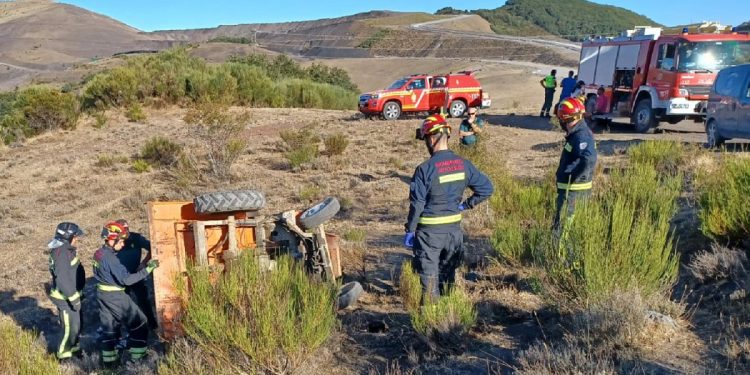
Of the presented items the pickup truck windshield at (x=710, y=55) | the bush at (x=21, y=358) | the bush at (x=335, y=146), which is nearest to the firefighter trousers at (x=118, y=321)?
the bush at (x=21, y=358)

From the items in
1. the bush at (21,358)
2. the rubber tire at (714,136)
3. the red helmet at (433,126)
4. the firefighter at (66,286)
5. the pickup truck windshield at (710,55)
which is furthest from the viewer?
the pickup truck windshield at (710,55)

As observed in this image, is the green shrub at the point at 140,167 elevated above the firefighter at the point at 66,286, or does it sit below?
below

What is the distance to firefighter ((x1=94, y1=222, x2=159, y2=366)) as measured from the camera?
573cm

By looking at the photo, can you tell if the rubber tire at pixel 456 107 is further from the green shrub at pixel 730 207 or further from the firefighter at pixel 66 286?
the firefighter at pixel 66 286

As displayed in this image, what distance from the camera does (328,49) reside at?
8844cm

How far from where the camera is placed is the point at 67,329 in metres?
6.10

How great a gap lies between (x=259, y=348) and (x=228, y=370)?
241mm

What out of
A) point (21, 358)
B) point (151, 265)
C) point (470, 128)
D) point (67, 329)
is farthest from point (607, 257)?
point (470, 128)

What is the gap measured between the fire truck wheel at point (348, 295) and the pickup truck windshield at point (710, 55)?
1319cm

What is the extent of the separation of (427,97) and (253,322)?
18779 mm

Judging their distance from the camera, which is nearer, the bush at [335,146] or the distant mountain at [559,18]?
the bush at [335,146]

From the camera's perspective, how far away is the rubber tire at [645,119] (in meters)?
16.9

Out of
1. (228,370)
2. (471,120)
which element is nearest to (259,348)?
(228,370)

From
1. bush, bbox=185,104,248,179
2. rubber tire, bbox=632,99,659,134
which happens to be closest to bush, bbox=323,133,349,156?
bush, bbox=185,104,248,179
